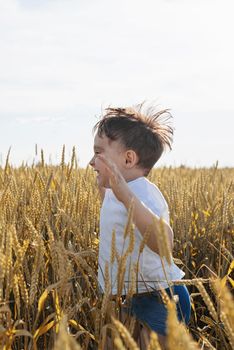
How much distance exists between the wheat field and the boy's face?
0.10 m

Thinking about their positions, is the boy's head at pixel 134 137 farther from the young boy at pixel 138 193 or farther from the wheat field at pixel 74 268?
the wheat field at pixel 74 268

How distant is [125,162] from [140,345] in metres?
0.54

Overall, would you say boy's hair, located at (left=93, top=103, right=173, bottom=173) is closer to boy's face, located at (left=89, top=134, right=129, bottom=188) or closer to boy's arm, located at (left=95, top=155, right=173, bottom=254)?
boy's face, located at (left=89, top=134, right=129, bottom=188)

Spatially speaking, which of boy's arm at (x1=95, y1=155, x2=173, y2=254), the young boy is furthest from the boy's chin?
boy's arm at (x1=95, y1=155, x2=173, y2=254)

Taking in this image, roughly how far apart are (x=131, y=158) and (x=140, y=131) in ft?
0.32

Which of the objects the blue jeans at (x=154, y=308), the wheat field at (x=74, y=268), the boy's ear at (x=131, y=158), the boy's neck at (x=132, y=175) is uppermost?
the boy's ear at (x=131, y=158)

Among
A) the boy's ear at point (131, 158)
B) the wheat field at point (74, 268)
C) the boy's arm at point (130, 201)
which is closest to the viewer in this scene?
the wheat field at point (74, 268)

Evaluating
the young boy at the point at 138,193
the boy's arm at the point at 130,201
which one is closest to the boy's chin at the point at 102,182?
the young boy at the point at 138,193

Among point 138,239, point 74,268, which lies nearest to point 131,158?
point 138,239

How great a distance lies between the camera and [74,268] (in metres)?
1.85

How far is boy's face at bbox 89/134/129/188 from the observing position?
1743mm

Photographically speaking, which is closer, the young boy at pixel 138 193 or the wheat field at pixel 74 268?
the wheat field at pixel 74 268

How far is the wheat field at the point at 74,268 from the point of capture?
3.56ft

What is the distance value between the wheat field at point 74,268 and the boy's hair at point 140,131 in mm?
200
